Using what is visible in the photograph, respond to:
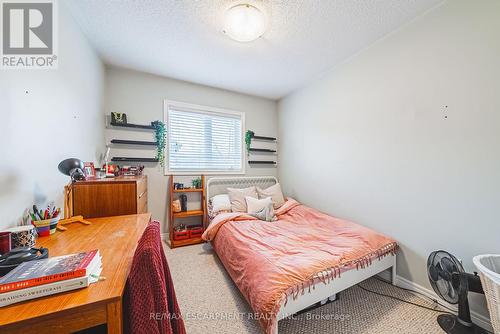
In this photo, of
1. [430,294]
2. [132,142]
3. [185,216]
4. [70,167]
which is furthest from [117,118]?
[430,294]

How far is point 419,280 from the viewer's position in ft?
5.54

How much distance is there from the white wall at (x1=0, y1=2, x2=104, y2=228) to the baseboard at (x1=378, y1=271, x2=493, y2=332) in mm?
2996

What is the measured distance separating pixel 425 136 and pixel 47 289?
254cm

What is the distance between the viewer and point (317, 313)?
1.50m

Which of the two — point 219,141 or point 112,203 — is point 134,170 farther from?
point 219,141

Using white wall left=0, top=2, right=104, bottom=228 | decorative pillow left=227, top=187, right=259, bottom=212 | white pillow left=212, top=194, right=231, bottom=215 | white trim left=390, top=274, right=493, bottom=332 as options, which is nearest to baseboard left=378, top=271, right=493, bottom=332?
white trim left=390, top=274, right=493, bottom=332

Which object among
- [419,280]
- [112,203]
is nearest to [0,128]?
[112,203]

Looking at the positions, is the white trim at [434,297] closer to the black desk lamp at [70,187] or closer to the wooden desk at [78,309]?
the wooden desk at [78,309]

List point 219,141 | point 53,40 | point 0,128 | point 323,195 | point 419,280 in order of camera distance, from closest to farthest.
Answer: point 0,128
point 53,40
point 419,280
point 323,195
point 219,141

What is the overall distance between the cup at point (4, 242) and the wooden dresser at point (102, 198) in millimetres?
577

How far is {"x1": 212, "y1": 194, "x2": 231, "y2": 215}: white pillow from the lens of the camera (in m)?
2.70

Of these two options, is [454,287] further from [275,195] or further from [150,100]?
[150,100]

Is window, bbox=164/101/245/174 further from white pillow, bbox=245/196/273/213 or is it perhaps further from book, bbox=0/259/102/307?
book, bbox=0/259/102/307

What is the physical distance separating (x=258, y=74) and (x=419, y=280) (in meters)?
2.96
